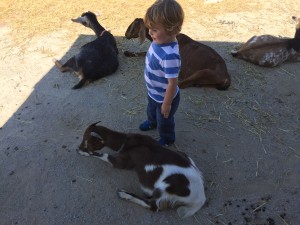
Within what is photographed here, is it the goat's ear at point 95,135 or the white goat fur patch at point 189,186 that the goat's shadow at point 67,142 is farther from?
the goat's ear at point 95,135

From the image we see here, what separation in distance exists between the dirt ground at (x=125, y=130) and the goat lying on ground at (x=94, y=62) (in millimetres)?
129

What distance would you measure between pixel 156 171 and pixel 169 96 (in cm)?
73

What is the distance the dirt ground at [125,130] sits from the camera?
136 inches

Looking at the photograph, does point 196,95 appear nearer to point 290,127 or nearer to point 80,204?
point 290,127

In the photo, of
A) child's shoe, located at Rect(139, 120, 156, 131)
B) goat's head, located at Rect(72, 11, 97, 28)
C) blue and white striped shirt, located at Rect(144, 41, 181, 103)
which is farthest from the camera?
goat's head, located at Rect(72, 11, 97, 28)

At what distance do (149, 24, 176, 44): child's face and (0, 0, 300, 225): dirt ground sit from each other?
148 cm

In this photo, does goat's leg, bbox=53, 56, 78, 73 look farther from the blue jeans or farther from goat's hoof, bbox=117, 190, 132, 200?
goat's hoof, bbox=117, 190, 132, 200

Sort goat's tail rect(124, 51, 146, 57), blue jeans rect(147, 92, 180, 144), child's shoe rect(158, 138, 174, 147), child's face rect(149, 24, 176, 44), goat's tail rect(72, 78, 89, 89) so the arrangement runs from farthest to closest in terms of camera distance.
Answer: goat's tail rect(124, 51, 146, 57), goat's tail rect(72, 78, 89, 89), child's shoe rect(158, 138, 174, 147), blue jeans rect(147, 92, 180, 144), child's face rect(149, 24, 176, 44)

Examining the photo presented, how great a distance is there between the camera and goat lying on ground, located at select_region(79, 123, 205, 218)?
3252mm

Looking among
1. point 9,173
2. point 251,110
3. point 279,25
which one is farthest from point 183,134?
point 279,25

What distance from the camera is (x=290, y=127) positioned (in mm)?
4480

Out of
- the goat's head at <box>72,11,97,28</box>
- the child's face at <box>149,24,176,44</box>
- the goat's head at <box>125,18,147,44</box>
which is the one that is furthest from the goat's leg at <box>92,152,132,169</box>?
the goat's head at <box>72,11,97,28</box>

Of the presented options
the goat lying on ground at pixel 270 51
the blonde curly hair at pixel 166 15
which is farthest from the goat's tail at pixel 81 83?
the goat lying on ground at pixel 270 51

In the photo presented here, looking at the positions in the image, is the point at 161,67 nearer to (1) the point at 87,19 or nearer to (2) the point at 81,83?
(2) the point at 81,83
